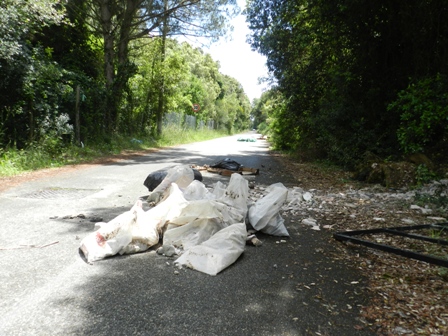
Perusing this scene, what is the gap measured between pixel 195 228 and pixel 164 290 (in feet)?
3.05

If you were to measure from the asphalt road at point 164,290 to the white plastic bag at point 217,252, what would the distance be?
77 millimetres

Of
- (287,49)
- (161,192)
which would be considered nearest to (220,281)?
(161,192)

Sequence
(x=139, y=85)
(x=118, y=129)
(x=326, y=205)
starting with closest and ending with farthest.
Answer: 1. (x=326, y=205)
2. (x=118, y=129)
3. (x=139, y=85)

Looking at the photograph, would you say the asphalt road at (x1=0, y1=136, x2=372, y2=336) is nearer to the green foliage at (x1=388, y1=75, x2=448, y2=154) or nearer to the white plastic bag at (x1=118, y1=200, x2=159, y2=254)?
the white plastic bag at (x1=118, y1=200, x2=159, y2=254)

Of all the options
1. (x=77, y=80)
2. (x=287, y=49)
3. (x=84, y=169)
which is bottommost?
(x=84, y=169)

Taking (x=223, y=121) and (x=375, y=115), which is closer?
(x=375, y=115)

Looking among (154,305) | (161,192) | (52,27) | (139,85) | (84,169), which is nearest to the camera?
(154,305)

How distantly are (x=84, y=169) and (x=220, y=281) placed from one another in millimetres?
6489

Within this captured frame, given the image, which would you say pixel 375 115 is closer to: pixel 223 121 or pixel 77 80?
pixel 77 80

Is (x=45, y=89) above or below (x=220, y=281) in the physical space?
above

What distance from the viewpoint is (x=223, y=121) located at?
47.7 metres

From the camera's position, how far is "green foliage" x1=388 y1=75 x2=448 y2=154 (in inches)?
239

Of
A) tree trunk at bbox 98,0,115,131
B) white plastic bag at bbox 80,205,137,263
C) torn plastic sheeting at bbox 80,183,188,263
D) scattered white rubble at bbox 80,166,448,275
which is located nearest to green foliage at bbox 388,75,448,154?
scattered white rubble at bbox 80,166,448,275

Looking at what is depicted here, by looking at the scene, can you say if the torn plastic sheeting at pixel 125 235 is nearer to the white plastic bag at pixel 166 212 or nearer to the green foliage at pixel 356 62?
the white plastic bag at pixel 166 212
